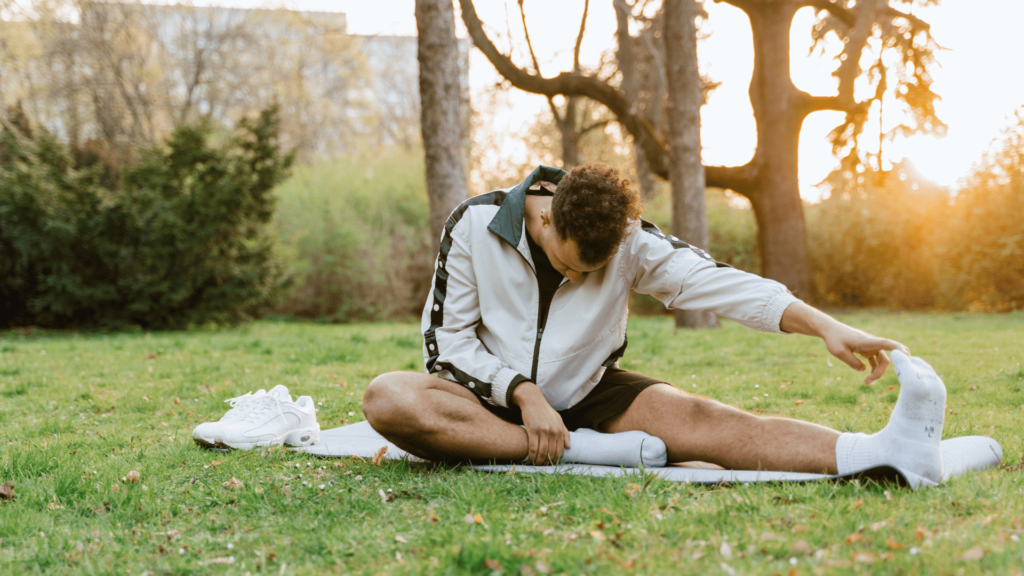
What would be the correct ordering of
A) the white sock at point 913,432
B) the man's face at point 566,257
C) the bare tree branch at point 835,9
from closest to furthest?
the white sock at point 913,432 < the man's face at point 566,257 < the bare tree branch at point 835,9

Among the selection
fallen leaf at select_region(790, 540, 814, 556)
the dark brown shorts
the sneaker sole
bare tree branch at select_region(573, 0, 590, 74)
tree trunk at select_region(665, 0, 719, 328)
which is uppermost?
bare tree branch at select_region(573, 0, 590, 74)

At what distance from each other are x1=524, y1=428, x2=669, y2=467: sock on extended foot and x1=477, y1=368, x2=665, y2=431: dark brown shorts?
142 millimetres

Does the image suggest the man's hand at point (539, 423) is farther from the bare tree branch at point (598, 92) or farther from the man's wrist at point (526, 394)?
the bare tree branch at point (598, 92)

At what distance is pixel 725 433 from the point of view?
8.66ft

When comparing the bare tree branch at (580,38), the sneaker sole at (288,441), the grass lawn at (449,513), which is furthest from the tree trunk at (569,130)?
the sneaker sole at (288,441)

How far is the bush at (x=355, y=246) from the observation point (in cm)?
1611

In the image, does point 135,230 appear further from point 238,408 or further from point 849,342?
point 849,342

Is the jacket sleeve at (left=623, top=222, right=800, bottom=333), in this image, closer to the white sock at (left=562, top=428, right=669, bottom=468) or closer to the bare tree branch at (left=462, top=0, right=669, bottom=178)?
the white sock at (left=562, top=428, right=669, bottom=468)

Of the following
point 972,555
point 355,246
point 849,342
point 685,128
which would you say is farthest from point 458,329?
point 355,246

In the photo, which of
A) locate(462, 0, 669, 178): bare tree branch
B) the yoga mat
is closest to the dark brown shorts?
the yoga mat

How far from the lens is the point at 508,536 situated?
2061 mm

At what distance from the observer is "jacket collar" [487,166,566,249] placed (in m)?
2.90

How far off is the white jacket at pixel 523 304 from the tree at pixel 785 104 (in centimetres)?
974

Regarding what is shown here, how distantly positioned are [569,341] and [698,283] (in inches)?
22.8
